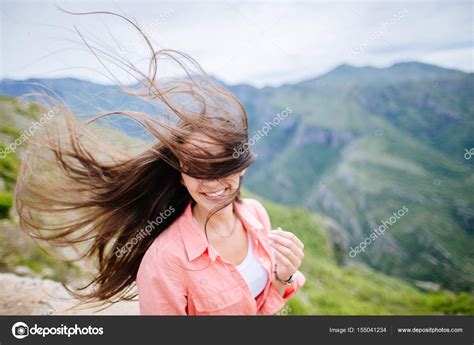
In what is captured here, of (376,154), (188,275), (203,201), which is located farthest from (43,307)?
(376,154)

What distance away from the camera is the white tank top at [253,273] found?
1861mm

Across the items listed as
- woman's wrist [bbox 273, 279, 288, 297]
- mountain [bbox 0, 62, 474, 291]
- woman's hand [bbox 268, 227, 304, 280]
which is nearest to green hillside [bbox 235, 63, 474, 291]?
mountain [bbox 0, 62, 474, 291]

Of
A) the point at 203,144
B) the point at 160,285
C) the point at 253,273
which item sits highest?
the point at 203,144

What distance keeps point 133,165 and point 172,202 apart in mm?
322

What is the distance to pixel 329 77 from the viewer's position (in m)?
96.6

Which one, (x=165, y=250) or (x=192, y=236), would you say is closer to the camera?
(x=165, y=250)

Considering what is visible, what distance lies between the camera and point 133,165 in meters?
1.88

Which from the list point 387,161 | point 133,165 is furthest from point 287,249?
point 387,161

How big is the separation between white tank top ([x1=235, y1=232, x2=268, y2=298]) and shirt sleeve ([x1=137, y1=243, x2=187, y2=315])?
0.39 metres

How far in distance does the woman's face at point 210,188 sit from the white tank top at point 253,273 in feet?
1.36

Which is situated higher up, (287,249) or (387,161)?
(287,249)

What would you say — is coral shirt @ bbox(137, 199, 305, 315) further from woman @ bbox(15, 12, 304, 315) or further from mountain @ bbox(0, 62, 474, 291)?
mountain @ bbox(0, 62, 474, 291)

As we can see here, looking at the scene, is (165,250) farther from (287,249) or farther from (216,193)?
(287,249)

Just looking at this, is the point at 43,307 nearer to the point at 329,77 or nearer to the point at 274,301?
the point at 274,301
